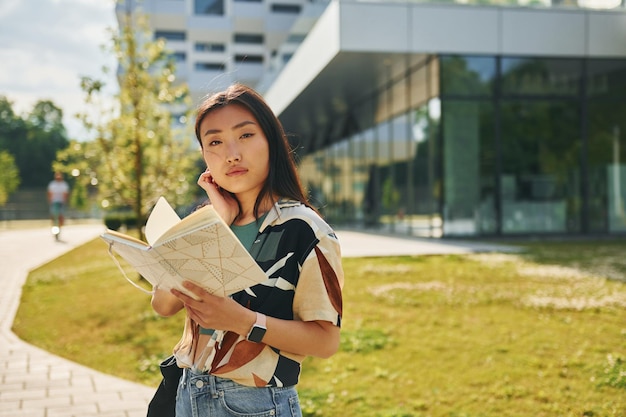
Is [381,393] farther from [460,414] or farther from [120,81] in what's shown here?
[120,81]

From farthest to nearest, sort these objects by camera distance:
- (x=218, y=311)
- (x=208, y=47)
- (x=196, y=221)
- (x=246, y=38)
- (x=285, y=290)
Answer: (x=246, y=38) < (x=208, y=47) < (x=285, y=290) < (x=218, y=311) < (x=196, y=221)

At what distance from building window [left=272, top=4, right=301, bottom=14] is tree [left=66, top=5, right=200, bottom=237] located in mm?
52334

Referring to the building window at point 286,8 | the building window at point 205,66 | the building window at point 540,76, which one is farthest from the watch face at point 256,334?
the building window at point 286,8

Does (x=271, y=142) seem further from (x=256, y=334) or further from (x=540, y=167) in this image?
(x=540, y=167)

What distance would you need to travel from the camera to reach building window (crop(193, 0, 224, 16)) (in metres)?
58.5

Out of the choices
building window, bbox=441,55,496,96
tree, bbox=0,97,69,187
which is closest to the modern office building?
building window, bbox=441,55,496,96

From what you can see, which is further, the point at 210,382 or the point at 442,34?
the point at 442,34

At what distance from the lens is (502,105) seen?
16250 mm

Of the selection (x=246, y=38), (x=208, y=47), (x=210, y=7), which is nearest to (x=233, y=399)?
(x=208, y=47)

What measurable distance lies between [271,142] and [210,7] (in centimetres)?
6151

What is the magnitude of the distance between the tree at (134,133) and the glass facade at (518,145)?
27.6 feet

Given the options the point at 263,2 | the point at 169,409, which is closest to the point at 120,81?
the point at 169,409

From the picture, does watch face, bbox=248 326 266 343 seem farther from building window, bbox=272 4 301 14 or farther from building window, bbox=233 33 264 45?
building window, bbox=272 4 301 14

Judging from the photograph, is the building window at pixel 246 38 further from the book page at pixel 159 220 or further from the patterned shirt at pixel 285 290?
the patterned shirt at pixel 285 290
